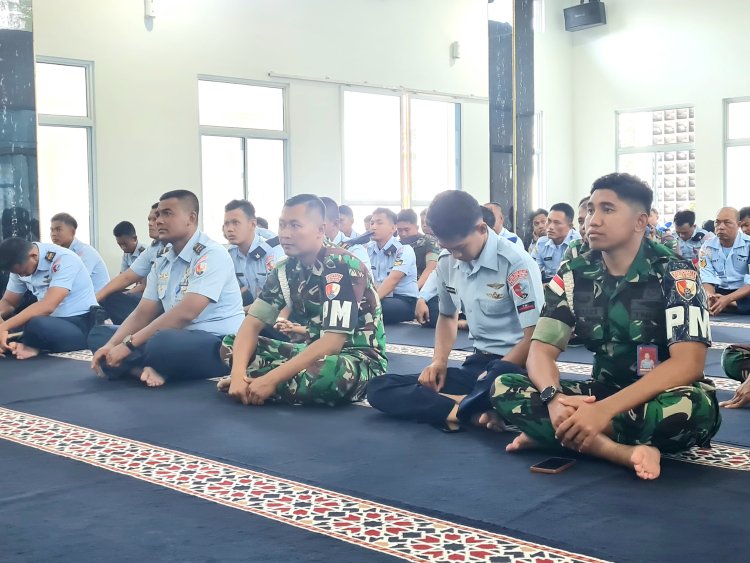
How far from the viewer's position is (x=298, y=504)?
2197mm

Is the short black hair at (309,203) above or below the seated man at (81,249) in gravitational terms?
above

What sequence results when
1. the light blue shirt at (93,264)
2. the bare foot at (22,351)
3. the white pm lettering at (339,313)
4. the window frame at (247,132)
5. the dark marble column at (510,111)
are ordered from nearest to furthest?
1. the white pm lettering at (339,313)
2. the bare foot at (22,351)
3. the light blue shirt at (93,264)
4. the window frame at (247,132)
5. the dark marble column at (510,111)

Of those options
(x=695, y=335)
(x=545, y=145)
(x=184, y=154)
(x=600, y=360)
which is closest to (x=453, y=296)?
(x=600, y=360)

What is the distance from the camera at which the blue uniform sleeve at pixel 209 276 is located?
4012 mm

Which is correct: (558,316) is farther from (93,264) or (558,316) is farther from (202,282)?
(93,264)

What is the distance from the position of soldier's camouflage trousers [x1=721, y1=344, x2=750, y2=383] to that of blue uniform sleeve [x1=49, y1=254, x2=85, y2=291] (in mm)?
3395

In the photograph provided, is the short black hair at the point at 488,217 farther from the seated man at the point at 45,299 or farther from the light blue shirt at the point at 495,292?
the seated man at the point at 45,299

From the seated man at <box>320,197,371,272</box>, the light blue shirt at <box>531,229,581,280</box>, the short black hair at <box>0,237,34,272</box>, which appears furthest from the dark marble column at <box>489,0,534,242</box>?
the short black hair at <box>0,237,34,272</box>

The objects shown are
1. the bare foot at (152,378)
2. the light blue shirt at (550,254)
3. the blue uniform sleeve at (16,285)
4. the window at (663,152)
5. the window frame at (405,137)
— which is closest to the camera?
the bare foot at (152,378)

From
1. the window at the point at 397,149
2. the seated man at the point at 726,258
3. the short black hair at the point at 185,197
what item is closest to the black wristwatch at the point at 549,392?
the short black hair at the point at 185,197

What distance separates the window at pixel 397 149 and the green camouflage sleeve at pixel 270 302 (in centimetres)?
641

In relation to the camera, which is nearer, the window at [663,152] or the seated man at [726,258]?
the seated man at [726,258]

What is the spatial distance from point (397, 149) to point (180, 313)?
6637 mm

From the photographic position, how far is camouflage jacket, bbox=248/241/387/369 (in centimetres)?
333
